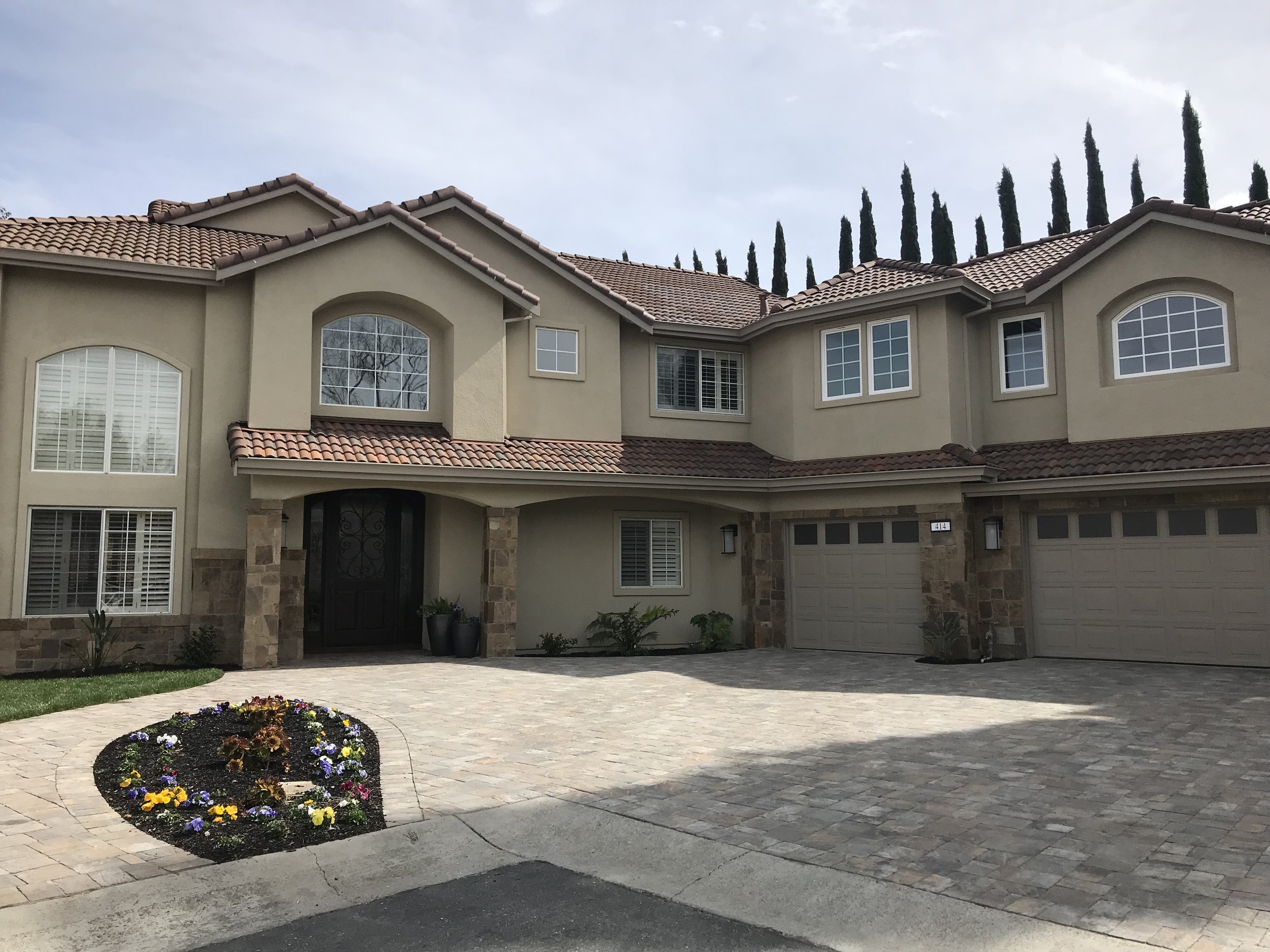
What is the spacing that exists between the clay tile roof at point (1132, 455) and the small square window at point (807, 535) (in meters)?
3.12

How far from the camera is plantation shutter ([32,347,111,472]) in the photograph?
13672 mm

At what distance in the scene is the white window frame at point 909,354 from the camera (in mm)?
16016

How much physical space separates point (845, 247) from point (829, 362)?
40.7 meters

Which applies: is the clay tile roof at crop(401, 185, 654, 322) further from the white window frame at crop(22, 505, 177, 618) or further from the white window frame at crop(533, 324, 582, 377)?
the white window frame at crop(22, 505, 177, 618)

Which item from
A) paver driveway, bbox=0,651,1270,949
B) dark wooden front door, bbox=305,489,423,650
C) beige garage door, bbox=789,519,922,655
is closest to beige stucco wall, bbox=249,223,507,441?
dark wooden front door, bbox=305,489,423,650

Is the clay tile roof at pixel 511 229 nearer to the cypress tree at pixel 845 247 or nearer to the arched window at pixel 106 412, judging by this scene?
the arched window at pixel 106 412

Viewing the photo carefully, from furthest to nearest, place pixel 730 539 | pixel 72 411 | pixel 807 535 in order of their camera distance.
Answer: pixel 730 539 → pixel 807 535 → pixel 72 411

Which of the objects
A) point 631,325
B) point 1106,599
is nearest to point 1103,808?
point 1106,599

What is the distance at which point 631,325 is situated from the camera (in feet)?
58.0

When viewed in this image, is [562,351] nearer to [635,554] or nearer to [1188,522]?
[635,554]

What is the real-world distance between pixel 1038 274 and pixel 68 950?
1561 centimetres

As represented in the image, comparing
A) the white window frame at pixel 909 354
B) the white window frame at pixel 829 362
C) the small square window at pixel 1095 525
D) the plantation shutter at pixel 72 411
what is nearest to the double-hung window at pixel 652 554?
the white window frame at pixel 829 362

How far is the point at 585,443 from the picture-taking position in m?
16.6

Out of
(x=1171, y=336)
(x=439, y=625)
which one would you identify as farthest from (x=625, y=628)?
(x=1171, y=336)
